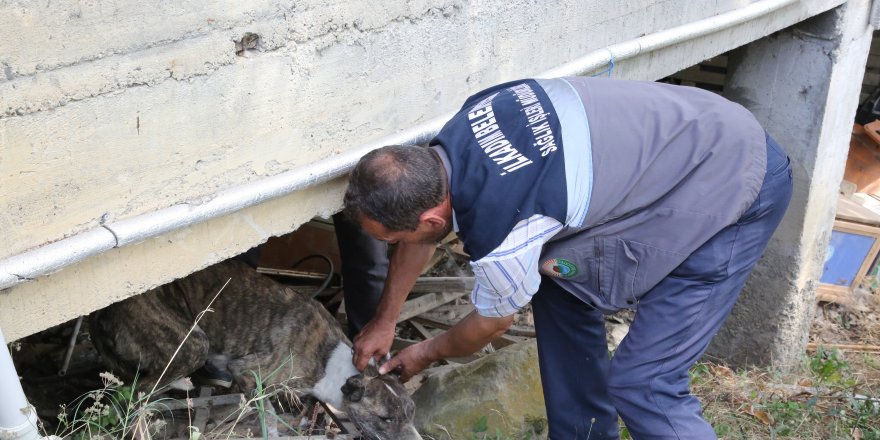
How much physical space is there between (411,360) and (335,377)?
0.74 m

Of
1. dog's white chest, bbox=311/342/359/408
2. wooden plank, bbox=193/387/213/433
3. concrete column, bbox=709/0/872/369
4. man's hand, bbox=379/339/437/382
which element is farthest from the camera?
concrete column, bbox=709/0/872/369

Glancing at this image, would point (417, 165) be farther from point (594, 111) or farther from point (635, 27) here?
point (635, 27)

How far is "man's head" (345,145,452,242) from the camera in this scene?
2.89 metres

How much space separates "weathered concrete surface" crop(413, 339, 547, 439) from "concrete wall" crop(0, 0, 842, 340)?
153 centimetres

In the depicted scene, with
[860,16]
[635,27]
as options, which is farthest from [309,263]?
Result: [860,16]

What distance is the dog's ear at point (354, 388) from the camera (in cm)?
431

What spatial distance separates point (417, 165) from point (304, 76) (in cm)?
51

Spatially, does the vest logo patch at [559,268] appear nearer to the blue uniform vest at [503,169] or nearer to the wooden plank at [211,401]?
the blue uniform vest at [503,169]

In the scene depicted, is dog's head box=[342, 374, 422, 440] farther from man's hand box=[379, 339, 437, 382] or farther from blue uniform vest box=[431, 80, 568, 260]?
blue uniform vest box=[431, 80, 568, 260]

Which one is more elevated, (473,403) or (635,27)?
(635,27)

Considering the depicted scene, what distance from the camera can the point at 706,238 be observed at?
3152 millimetres

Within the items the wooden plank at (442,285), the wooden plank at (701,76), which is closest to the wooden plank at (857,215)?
the wooden plank at (701,76)

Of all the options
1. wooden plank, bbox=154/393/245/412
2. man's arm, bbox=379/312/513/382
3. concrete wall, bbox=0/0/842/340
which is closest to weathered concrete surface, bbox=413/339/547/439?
man's arm, bbox=379/312/513/382

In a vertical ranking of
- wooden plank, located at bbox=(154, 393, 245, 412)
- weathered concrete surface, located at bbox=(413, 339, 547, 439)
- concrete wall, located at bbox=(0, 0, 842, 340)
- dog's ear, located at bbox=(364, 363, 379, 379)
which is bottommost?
weathered concrete surface, located at bbox=(413, 339, 547, 439)
